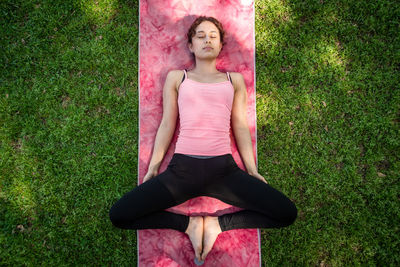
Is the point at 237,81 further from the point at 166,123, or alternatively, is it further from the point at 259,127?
the point at 166,123

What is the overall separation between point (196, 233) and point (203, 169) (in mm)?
771

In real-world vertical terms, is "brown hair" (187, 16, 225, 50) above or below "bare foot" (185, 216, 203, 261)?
above

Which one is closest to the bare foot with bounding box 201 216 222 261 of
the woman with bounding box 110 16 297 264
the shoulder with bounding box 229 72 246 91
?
the woman with bounding box 110 16 297 264

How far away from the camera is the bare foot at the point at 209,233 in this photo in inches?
115

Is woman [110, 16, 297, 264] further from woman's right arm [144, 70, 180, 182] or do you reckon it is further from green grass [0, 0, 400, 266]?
green grass [0, 0, 400, 266]

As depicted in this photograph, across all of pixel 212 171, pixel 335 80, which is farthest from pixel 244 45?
pixel 212 171

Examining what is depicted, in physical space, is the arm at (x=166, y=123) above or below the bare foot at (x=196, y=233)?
above

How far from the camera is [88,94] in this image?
134 inches

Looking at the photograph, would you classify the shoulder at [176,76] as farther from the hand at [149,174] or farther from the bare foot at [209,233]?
the bare foot at [209,233]

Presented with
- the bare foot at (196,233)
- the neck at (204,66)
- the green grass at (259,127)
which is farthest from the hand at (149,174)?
the neck at (204,66)

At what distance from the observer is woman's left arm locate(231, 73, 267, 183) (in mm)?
3166

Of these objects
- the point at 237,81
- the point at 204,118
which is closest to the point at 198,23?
the point at 237,81

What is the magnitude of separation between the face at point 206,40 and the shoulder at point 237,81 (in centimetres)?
36

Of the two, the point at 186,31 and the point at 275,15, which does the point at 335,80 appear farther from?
the point at 186,31
